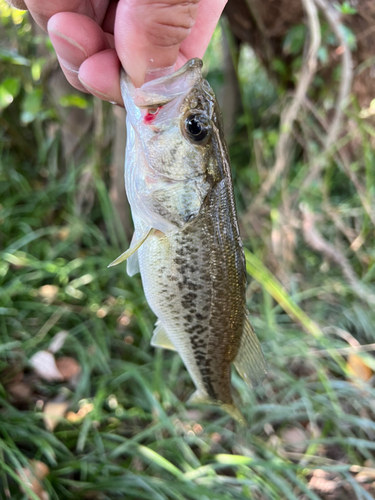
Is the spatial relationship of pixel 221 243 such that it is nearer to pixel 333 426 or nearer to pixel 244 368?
pixel 244 368

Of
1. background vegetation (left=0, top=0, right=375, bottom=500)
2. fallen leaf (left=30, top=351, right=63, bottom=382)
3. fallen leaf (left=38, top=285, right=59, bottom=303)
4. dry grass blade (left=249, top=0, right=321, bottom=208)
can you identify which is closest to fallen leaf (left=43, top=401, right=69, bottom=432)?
background vegetation (left=0, top=0, right=375, bottom=500)

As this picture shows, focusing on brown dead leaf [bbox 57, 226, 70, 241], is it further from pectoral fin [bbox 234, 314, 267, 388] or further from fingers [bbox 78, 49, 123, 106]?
pectoral fin [bbox 234, 314, 267, 388]

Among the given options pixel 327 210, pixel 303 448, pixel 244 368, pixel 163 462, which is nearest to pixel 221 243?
pixel 244 368

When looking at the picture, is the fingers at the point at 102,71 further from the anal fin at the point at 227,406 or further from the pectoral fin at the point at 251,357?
the anal fin at the point at 227,406

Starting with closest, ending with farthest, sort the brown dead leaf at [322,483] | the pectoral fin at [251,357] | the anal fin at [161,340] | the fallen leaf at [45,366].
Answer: the pectoral fin at [251,357], the anal fin at [161,340], the brown dead leaf at [322,483], the fallen leaf at [45,366]

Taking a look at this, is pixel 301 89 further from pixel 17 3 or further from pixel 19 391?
pixel 19 391


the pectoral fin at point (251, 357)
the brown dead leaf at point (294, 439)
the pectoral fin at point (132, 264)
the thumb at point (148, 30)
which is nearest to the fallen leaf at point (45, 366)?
the pectoral fin at point (132, 264)

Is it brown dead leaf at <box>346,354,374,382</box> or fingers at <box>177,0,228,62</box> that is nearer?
fingers at <box>177,0,228,62</box>
